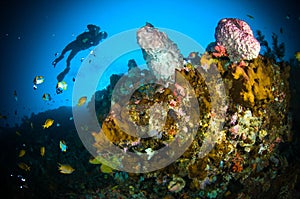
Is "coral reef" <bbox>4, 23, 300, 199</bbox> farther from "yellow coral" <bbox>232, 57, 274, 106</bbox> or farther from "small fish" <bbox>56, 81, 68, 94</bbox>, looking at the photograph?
"small fish" <bbox>56, 81, 68, 94</bbox>

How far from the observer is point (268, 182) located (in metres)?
5.39

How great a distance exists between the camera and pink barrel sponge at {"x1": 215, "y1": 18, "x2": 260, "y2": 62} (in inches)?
169

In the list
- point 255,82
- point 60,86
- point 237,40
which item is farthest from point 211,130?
point 60,86

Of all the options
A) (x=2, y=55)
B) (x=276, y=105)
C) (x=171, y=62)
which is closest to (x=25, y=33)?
(x=2, y=55)

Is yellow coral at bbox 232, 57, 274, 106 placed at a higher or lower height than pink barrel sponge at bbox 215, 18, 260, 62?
lower

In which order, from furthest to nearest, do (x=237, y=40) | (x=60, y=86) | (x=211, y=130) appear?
1. (x=60, y=86)
2. (x=237, y=40)
3. (x=211, y=130)

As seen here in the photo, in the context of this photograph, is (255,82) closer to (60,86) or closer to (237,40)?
(237,40)

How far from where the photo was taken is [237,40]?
4445 mm

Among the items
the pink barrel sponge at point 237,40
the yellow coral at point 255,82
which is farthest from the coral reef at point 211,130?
the pink barrel sponge at point 237,40

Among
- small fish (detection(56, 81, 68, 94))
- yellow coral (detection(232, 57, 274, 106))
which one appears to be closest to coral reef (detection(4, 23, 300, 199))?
yellow coral (detection(232, 57, 274, 106))

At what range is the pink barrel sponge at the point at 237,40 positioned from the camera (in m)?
4.29

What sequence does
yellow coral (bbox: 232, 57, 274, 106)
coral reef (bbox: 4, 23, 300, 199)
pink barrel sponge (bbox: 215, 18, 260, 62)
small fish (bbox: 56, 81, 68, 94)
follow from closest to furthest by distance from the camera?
coral reef (bbox: 4, 23, 300, 199) → yellow coral (bbox: 232, 57, 274, 106) → pink barrel sponge (bbox: 215, 18, 260, 62) → small fish (bbox: 56, 81, 68, 94)

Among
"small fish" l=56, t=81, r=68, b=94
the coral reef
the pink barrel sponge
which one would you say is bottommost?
the coral reef

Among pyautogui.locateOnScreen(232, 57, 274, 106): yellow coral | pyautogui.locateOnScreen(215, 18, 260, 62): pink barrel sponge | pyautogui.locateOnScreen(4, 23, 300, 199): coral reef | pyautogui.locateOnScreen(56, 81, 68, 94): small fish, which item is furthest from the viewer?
pyautogui.locateOnScreen(56, 81, 68, 94): small fish
